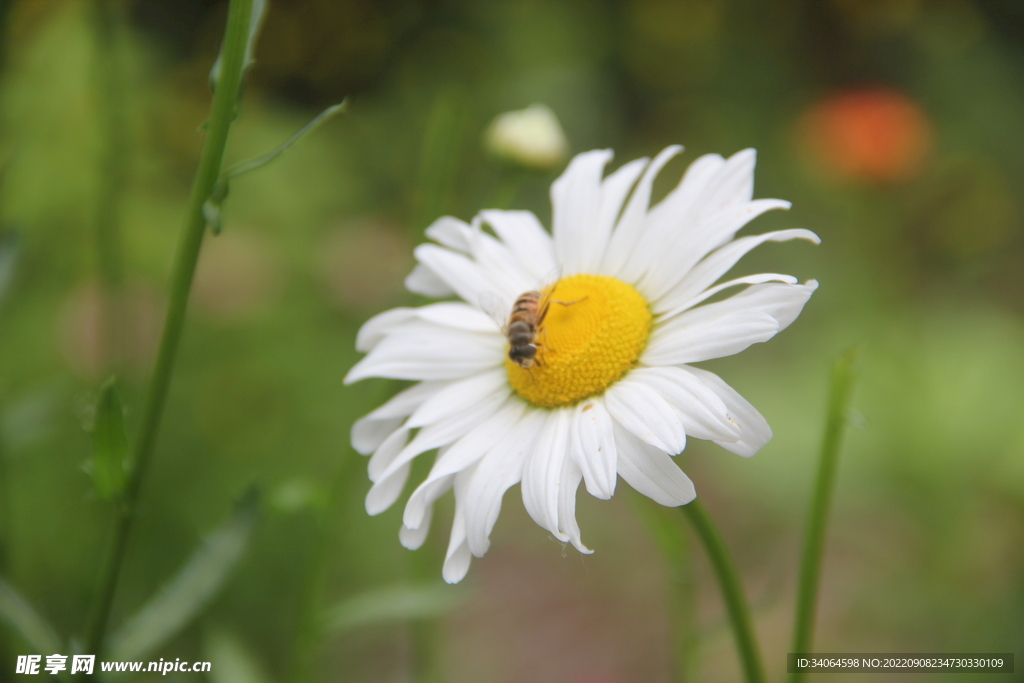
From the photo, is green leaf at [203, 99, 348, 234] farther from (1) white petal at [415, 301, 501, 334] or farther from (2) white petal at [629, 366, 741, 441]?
(2) white petal at [629, 366, 741, 441]

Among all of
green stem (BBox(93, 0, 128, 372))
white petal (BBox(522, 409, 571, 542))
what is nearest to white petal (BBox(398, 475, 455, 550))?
white petal (BBox(522, 409, 571, 542))

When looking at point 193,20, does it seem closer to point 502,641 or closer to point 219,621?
point 219,621

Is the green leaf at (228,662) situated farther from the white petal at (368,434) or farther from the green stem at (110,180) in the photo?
the green stem at (110,180)

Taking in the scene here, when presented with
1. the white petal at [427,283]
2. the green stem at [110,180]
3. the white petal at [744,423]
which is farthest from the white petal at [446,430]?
the green stem at [110,180]

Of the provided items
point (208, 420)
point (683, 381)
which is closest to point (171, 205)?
point (208, 420)

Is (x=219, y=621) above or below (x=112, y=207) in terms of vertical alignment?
below

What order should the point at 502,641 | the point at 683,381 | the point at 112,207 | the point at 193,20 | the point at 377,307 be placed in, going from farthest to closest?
the point at 193,20, the point at 502,641, the point at 377,307, the point at 112,207, the point at 683,381

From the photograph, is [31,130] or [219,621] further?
[31,130]
